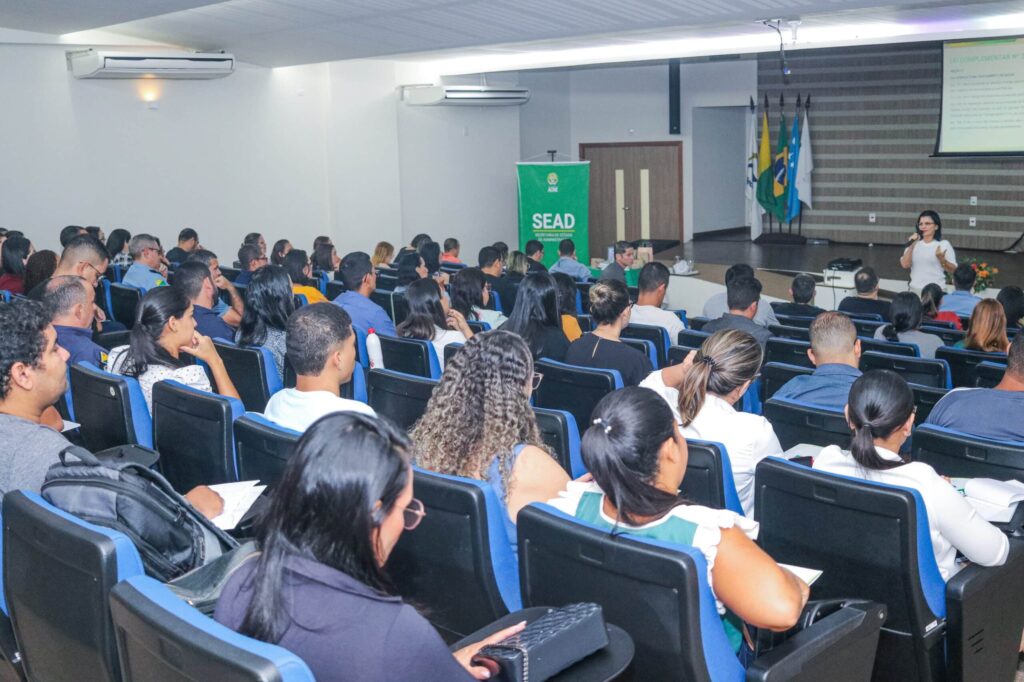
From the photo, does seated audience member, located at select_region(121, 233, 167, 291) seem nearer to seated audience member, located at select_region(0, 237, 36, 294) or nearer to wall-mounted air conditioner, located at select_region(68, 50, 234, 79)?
seated audience member, located at select_region(0, 237, 36, 294)

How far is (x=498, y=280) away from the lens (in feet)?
27.3

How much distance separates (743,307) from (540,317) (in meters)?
1.39

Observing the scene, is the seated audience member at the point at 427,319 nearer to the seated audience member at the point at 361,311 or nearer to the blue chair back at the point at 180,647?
the seated audience member at the point at 361,311

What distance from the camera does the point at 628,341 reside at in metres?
5.21

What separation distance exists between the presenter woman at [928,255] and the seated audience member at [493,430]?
311 inches

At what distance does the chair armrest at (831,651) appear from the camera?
6.72ft

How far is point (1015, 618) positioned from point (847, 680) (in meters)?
0.88

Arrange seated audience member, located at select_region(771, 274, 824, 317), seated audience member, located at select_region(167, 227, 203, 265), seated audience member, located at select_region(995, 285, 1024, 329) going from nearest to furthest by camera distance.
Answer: seated audience member, located at select_region(995, 285, 1024, 329), seated audience member, located at select_region(771, 274, 824, 317), seated audience member, located at select_region(167, 227, 203, 265)

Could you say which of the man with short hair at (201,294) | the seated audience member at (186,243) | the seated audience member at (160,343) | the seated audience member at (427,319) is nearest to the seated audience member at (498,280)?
the seated audience member at (427,319)

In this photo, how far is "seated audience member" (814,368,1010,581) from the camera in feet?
8.46

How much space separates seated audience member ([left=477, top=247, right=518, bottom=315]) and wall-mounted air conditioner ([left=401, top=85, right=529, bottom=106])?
5.03 meters

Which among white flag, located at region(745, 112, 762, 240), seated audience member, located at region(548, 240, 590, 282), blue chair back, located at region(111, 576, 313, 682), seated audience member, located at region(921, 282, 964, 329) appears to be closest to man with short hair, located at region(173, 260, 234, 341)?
blue chair back, located at region(111, 576, 313, 682)

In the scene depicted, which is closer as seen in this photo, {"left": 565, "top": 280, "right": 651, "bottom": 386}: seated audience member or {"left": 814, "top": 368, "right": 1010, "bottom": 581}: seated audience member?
{"left": 814, "top": 368, "right": 1010, "bottom": 581}: seated audience member

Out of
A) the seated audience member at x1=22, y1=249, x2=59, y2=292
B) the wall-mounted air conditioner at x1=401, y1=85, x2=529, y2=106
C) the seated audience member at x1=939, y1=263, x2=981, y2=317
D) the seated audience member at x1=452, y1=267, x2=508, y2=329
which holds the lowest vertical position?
the seated audience member at x1=939, y1=263, x2=981, y2=317
